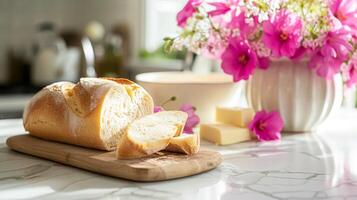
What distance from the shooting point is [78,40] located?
12.4ft

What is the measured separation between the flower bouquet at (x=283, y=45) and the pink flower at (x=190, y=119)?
0.38 feet

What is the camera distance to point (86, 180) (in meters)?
0.88

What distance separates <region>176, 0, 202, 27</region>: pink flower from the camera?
129 centimetres

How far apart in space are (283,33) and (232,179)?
1.34ft

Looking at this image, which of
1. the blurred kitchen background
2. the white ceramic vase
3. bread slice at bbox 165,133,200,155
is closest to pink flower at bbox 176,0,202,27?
the white ceramic vase

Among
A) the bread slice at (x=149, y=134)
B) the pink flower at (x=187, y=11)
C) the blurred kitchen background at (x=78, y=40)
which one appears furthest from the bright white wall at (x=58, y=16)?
the bread slice at (x=149, y=134)

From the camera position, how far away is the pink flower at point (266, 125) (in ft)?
4.05

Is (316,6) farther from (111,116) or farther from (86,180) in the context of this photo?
(86,180)

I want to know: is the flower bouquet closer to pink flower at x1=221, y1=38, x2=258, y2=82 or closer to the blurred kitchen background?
pink flower at x1=221, y1=38, x2=258, y2=82

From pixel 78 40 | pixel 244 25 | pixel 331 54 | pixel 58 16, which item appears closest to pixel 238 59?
pixel 244 25

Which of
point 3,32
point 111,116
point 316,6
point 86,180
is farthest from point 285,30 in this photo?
point 3,32

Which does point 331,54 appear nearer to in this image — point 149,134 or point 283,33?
point 283,33

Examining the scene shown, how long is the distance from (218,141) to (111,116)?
287 millimetres

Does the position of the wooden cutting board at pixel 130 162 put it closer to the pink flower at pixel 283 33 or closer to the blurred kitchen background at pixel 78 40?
the pink flower at pixel 283 33
